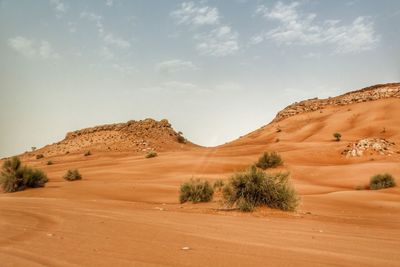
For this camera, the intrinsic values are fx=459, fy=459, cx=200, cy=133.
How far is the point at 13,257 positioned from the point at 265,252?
297 cm

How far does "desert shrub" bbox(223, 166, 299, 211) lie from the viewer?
507 inches

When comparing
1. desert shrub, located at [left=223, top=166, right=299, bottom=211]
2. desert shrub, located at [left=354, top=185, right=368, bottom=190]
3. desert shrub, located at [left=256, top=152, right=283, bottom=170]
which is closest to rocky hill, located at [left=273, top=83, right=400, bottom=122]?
desert shrub, located at [left=256, top=152, right=283, bottom=170]

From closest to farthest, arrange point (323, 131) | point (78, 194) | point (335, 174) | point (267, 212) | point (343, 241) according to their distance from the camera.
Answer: point (343, 241) → point (267, 212) → point (78, 194) → point (335, 174) → point (323, 131)

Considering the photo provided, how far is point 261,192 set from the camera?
13055 millimetres

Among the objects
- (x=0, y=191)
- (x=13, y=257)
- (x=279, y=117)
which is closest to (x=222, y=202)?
(x=13, y=257)

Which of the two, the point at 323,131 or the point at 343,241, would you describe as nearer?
the point at 343,241

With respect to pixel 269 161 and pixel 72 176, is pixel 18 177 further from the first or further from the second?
pixel 269 161

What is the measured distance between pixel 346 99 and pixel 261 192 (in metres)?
62.5

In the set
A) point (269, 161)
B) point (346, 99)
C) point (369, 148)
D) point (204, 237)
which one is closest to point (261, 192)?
point (204, 237)

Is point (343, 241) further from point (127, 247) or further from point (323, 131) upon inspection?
point (323, 131)

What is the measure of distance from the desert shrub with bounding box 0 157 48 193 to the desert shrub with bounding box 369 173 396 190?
16.0 metres

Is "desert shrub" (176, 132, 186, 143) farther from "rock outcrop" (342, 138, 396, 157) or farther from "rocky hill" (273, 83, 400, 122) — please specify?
"rock outcrop" (342, 138, 396, 157)

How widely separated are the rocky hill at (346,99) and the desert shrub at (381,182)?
149 ft

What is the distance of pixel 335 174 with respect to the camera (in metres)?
26.6
